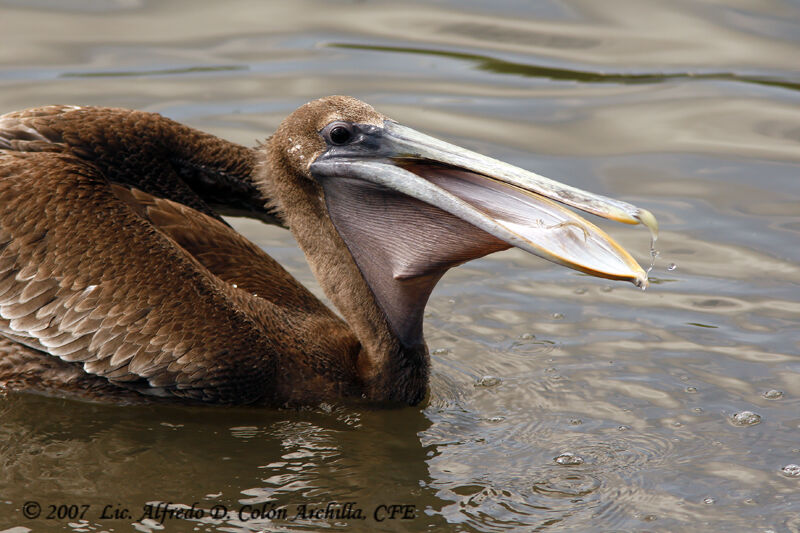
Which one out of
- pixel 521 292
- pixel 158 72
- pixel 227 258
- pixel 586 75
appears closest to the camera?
pixel 227 258

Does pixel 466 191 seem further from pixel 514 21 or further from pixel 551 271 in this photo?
pixel 514 21

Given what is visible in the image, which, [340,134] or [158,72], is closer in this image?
[340,134]

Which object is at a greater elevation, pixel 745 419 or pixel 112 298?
pixel 112 298

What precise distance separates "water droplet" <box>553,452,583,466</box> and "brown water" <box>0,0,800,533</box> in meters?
0.01

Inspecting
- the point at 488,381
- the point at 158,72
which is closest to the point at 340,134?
the point at 488,381

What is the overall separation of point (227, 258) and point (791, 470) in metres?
2.59

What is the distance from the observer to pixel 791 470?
4.64 meters

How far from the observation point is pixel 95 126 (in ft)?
17.2

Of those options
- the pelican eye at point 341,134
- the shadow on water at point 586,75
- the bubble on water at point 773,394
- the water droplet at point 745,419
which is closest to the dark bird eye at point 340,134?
the pelican eye at point 341,134

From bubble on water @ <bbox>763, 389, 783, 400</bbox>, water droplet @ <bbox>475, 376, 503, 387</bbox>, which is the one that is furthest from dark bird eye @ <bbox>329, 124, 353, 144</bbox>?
bubble on water @ <bbox>763, 389, 783, 400</bbox>

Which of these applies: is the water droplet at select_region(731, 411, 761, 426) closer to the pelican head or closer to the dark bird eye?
the pelican head

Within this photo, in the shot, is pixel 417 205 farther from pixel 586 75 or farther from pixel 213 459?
pixel 586 75

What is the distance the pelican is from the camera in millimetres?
4734

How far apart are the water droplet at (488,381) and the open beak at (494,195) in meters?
1.09
